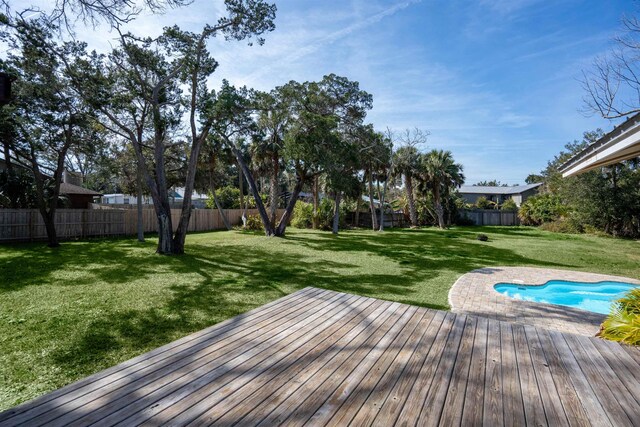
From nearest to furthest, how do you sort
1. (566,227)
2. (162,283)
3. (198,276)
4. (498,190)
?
A: 1. (162,283)
2. (198,276)
3. (566,227)
4. (498,190)

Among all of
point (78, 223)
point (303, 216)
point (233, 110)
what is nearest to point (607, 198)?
point (303, 216)

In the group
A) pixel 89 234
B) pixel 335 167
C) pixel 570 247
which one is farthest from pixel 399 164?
pixel 89 234

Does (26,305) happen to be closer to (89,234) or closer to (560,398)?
(560,398)

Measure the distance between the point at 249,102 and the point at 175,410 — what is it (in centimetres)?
1111

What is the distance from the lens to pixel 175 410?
6.36 ft

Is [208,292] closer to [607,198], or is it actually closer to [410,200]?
[607,198]

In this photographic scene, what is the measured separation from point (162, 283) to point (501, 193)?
48.7 meters

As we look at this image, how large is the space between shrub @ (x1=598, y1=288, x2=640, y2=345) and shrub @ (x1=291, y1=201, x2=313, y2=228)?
19301 millimetres

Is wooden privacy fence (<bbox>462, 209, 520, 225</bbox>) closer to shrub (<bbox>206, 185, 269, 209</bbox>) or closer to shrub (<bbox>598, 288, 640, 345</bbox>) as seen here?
shrub (<bbox>206, 185, 269, 209</bbox>)

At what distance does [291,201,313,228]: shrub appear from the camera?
22.8 m

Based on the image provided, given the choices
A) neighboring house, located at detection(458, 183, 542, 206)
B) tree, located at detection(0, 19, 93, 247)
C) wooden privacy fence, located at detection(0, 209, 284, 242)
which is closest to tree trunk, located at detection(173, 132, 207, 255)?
tree, located at detection(0, 19, 93, 247)

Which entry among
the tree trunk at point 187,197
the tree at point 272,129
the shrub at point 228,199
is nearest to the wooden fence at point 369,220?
the tree at point 272,129

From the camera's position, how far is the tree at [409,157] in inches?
923

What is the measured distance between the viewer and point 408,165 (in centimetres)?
2548
